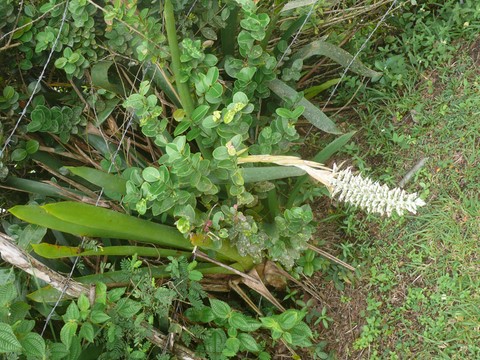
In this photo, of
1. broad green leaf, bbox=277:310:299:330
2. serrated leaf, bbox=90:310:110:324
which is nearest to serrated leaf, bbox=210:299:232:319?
broad green leaf, bbox=277:310:299:330

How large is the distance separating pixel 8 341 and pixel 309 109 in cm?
127

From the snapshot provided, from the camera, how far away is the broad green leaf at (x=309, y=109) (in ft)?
6.64

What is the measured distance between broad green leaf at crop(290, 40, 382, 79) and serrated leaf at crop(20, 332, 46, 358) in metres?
1.39

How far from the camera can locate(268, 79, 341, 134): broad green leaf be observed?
2.03 m

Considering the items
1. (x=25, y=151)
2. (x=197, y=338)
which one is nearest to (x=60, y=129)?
(x=25, y=151)

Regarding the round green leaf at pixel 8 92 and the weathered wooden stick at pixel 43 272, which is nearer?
the weathered wooden stick at pixel 43 272

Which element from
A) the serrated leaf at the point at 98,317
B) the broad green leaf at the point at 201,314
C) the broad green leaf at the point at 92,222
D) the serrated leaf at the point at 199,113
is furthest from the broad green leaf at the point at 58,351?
the serrated leaf at the point at 199,113

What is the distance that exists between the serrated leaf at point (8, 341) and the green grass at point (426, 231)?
4.03 feet

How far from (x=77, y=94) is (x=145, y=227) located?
69 cm

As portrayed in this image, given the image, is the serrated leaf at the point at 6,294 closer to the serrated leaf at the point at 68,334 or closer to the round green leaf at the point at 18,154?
the serrated leaf at the point at 68,334

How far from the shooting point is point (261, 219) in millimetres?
2031

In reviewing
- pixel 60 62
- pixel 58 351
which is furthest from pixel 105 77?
pixel 58 351

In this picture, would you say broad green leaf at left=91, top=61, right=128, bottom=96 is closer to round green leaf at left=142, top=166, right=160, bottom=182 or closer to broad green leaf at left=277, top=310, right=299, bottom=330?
round green leaf at left=142, top=166, right=160, bottom=182

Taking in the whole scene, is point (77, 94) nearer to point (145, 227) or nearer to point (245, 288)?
point (145, 227)
